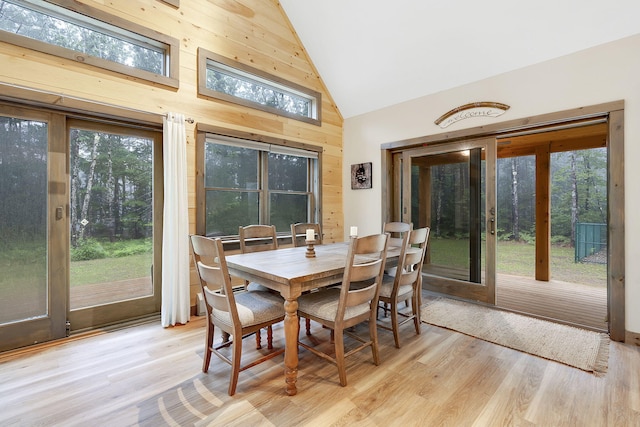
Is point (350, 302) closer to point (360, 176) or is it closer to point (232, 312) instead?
point (232, 312)

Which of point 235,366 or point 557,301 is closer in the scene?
point 235,366

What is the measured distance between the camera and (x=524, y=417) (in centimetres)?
Result: 163

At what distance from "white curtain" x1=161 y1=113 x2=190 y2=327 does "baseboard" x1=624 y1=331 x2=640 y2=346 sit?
411 cm

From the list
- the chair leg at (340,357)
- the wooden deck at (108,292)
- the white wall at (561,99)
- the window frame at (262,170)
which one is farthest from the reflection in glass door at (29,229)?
the white wall at (561,99)

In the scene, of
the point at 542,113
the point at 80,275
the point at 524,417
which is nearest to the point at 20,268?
the point at 80,275

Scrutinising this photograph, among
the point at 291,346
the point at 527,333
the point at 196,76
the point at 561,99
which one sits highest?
the point at 196,76

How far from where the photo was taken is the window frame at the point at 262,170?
322 cm

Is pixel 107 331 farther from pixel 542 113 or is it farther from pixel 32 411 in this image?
pixel 542 113

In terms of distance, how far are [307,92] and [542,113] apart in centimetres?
301

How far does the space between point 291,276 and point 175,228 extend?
173 centimetres

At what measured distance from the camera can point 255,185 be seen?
3.88 metres

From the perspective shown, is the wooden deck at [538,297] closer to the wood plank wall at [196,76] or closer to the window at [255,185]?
the wood plank wall at [196,76]

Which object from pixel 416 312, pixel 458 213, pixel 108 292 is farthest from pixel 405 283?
pixel 108 292

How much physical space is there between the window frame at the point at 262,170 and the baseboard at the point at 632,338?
3.53 m
